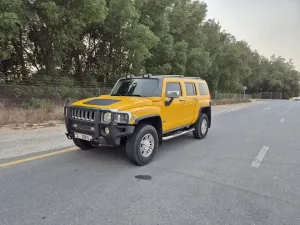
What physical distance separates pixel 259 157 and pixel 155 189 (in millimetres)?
3351

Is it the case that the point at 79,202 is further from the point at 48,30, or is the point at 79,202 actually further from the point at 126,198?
the point at 48,30

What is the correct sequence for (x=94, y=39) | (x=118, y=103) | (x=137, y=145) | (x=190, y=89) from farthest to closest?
1. (x=94, y=39)
2. (x=190, y=89)
3. (x=118, y=103)
4. (x=137, y=145)

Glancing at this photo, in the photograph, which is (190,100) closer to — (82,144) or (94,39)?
(82,144)

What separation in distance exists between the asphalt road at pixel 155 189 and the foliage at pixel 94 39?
718 centimetres

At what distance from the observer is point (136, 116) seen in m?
4.59

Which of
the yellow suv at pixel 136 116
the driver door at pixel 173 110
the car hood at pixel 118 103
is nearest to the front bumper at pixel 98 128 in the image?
the yellow suv at pixel 136 116

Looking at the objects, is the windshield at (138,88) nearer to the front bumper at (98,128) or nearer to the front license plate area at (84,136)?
the front bumper at (98,128)

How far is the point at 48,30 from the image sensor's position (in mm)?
11336

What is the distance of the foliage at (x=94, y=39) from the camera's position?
10.0 meters

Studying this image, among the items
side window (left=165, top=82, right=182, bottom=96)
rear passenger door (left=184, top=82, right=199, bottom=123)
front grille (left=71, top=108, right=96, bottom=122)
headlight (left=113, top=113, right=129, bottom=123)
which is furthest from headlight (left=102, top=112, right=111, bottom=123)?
rear passenger door (left=184, top=82, right=199, bottom=123)

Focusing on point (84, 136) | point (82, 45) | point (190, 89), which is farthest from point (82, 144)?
point (82, 45)

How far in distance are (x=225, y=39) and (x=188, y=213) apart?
39.0 metres

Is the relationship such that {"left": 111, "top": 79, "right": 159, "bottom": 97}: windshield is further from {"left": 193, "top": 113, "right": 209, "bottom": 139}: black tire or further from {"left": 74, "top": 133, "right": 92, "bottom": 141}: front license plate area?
{"left": 193, "top": 113, "right": 209, "bottom": 139}: black tire

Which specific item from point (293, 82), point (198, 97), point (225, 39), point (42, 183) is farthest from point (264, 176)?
point (293, 82)
